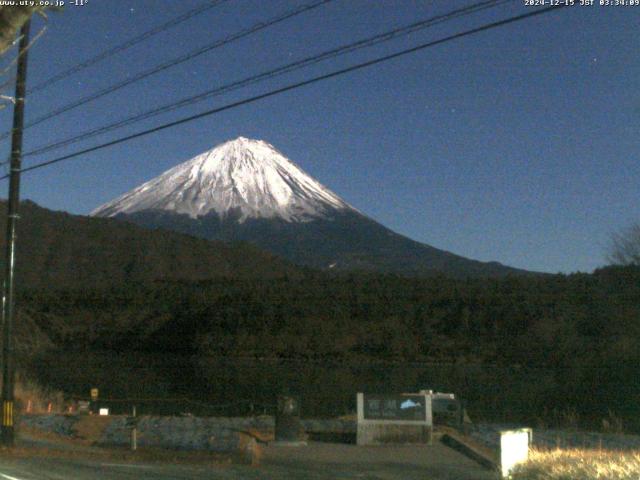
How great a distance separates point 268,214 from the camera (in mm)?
169625

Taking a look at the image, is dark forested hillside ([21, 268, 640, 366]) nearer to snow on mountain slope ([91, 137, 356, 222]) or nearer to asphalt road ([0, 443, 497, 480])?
asphalt road ([0, 443, 497, 480])

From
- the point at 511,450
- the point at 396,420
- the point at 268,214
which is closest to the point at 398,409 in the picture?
the point at 396,420

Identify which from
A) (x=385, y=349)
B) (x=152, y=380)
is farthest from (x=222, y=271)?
(x=152, y=380)

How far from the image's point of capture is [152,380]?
53375 millimetres

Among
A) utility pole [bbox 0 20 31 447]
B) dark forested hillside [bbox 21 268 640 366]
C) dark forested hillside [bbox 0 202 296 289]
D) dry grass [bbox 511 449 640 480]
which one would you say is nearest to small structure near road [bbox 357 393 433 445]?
dry grass [bbox 511 449 640 480]

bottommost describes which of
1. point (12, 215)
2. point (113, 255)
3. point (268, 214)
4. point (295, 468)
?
point (295, 468)

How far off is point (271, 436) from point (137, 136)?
24.5ft

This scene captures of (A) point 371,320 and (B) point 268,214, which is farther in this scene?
(B) point 268,214

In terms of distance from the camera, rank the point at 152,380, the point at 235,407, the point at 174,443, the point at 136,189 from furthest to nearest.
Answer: the point at 136,189
the point at 152,380
the point at 235,407
the point at 174,443

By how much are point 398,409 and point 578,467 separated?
750cm

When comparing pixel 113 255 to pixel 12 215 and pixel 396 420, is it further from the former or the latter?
pixel 396 420

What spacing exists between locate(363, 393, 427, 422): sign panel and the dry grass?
5.27 m

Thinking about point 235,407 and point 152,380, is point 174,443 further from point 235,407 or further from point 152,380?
point 152,380

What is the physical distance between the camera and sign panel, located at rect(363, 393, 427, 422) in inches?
704
